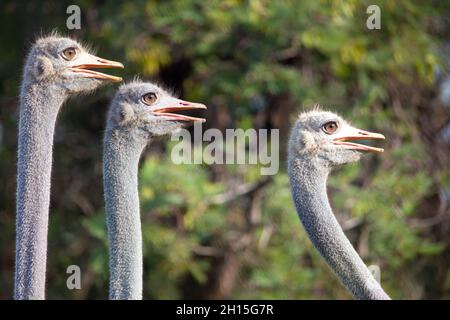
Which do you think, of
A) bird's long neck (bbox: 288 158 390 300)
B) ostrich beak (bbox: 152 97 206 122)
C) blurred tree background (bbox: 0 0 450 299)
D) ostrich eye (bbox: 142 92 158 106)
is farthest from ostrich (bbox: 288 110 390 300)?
blurred tree background (bbox: 0 0 450 299)

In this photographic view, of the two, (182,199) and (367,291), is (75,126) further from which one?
(367,291)

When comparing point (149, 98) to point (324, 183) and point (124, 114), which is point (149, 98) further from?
point (324, 183)

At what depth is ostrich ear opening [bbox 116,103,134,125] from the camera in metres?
5.04

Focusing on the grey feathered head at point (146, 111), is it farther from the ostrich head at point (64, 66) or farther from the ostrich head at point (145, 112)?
the ostrich head at point (64, 66)

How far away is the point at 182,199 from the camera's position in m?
10.3

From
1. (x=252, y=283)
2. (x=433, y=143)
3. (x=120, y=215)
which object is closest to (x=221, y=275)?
(x=252, y=283)

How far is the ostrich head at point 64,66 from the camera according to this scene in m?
5.00

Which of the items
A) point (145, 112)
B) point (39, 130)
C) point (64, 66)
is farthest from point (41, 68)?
point (145, 112)

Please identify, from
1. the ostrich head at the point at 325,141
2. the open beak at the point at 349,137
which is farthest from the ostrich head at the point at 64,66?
the open beak at the point at 349,137

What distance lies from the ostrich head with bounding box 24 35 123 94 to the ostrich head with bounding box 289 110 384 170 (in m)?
0.80

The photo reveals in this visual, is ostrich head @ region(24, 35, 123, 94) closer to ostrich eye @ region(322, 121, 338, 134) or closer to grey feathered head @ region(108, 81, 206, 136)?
grey feathered head @ region(108, 81, 206, 136)

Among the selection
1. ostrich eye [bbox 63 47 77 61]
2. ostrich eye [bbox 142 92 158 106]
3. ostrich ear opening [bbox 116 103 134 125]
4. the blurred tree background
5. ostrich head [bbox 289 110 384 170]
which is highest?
the blurred tree background

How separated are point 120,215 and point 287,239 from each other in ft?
20.3

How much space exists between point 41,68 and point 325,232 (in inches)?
50.3
